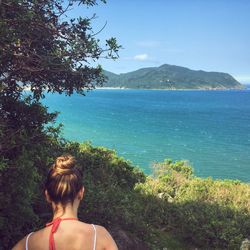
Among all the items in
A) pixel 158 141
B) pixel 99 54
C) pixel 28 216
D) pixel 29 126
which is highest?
pixel 99 54

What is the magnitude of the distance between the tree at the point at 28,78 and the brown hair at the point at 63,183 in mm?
2593

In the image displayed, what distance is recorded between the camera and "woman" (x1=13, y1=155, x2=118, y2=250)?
3.12 m

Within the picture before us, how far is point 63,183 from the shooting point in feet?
10.4

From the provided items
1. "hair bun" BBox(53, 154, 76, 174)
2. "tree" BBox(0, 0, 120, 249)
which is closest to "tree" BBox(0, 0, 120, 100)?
"tree" BBox(0, 0, 120, 249)

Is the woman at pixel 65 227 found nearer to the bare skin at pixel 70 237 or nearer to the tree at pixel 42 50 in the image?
the bare skin at pixel 70 237

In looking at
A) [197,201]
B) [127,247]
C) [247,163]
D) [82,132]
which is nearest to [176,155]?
[247,163]

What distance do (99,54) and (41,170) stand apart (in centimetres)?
304

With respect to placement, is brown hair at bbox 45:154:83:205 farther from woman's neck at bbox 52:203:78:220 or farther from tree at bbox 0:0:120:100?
→ tree at bbox 0:0:120:100

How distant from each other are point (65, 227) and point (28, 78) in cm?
505

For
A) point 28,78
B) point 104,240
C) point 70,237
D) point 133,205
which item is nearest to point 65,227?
point 70,237

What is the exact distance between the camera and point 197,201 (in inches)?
522

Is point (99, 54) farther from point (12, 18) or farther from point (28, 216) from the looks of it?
point (28, 216)

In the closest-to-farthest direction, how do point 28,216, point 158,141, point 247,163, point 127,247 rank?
point 28,216
point 127,247
point 247,163
point 158,141

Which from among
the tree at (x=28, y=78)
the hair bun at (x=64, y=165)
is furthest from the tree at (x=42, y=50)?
the hair bun at (x=64, y=165)
